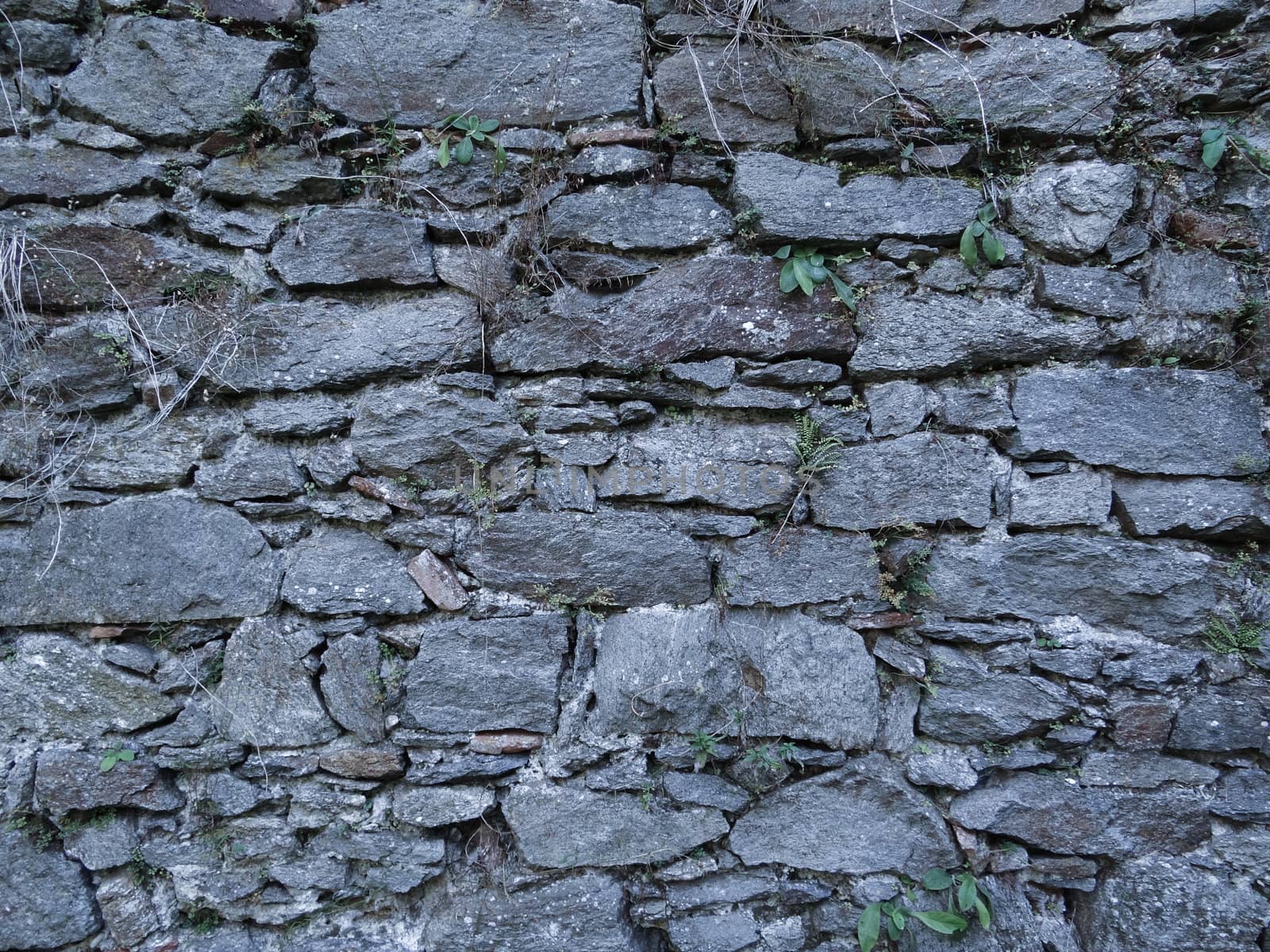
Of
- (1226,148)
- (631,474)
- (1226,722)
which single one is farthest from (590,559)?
(1226,148)

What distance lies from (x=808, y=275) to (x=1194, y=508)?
1135mm

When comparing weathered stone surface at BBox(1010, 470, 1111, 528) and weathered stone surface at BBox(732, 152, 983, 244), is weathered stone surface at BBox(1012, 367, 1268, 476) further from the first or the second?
weathered stone surface at BBox(732, 152, 983, 244)

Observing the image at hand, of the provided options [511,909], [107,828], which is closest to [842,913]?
[511,909]

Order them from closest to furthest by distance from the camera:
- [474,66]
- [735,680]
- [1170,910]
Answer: [1170,910] → [735,680] → [474,66]

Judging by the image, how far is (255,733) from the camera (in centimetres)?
173

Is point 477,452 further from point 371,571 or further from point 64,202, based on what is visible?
point 64,202

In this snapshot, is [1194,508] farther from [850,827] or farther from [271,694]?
[271,694]

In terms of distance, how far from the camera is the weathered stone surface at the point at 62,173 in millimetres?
1793

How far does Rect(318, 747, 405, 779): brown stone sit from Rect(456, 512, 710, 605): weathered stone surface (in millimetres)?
500

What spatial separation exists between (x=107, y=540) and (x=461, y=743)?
1068mm

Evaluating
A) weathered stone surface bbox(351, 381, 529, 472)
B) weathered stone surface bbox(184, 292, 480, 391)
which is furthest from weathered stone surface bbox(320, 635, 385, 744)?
weathered stone surface bbox(184, 292, 480, 391)

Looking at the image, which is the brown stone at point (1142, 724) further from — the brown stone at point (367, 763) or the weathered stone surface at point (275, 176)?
the weathered stone surface at point (275, 176)

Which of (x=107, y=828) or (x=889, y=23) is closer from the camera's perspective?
(x=107, y=828)

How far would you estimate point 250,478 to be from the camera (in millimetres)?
1767
